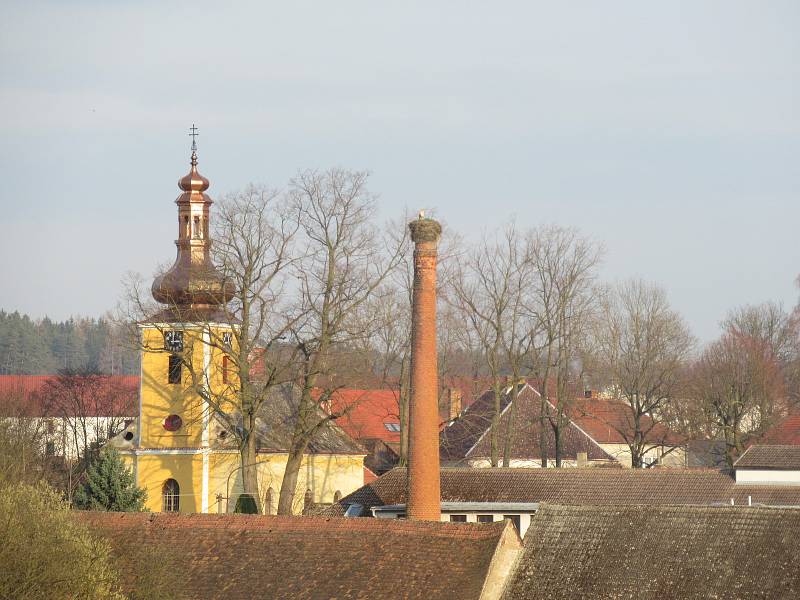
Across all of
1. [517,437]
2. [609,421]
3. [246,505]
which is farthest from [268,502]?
[609,421]

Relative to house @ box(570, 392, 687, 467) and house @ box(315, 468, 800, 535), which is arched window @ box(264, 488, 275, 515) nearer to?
house @ box(315, 468, 800, 535)

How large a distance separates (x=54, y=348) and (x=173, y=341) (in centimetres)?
11438

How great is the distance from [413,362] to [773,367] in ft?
139

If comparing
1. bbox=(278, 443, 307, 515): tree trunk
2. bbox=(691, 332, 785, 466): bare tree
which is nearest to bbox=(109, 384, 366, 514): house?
bbox=(278, 443, 307, 515): tree trunk

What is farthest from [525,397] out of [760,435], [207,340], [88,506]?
[88,506]

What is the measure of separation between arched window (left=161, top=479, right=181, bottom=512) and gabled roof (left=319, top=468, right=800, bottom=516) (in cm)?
839

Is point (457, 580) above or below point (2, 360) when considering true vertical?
below

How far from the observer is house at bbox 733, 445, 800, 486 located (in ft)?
157

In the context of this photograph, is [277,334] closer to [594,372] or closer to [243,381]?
[243,381]

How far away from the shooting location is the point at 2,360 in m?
146

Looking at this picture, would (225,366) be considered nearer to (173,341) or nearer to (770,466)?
(173,341)

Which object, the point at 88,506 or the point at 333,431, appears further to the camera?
the point at 333,431

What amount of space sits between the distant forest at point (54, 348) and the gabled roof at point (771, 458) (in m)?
96.0

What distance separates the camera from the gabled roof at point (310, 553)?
28.8 m
